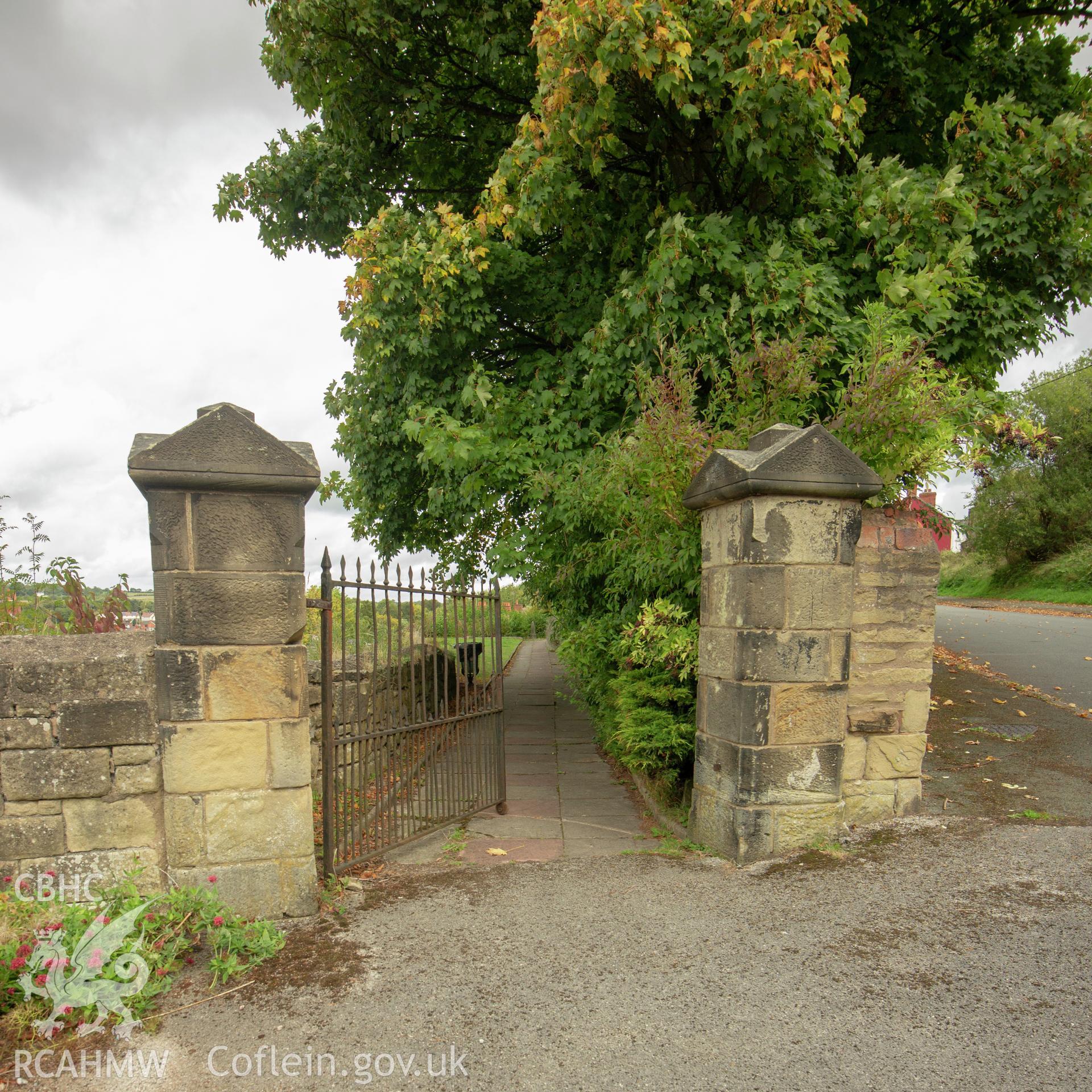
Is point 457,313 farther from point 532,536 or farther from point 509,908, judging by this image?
point 509,908

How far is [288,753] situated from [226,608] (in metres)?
0.74

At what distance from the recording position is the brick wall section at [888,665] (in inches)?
180

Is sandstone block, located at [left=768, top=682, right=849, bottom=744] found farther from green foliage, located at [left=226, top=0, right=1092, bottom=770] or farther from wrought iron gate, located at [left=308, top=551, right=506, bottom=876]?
wrought iron gate, located at [left=308, top=551, right=506, bottom=876]

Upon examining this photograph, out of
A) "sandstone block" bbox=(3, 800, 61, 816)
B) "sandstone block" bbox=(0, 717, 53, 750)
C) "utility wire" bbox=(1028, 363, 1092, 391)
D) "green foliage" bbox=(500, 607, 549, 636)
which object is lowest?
"green foliage" bbox=(500, 607, 549, 636)

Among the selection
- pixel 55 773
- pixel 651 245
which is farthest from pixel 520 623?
pixel 55 773

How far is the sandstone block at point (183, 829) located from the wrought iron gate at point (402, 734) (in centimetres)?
61

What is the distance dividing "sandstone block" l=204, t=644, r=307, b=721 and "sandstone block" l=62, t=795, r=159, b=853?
1.68 feet

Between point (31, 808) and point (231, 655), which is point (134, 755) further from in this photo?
point (231, 655)

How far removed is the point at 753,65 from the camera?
5199mm

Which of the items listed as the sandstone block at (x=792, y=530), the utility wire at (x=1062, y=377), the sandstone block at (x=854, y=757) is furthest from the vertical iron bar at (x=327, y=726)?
the utility wire at (x=1062, y=377)

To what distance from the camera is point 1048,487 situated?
27359 mm

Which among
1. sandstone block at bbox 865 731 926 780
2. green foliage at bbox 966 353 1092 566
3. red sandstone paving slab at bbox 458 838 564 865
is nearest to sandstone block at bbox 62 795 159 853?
red sandstone paving slab at bbox 458 838 564 865

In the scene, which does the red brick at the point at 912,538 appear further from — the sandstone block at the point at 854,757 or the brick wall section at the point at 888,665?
the sandstone block at the point at 854,757

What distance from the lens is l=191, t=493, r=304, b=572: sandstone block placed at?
3488mm
